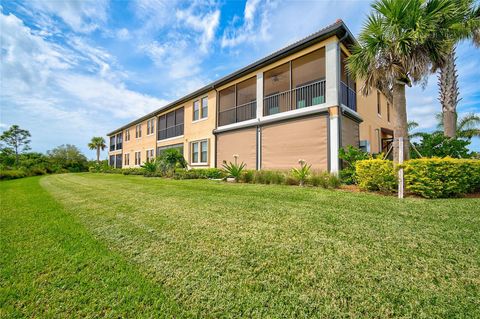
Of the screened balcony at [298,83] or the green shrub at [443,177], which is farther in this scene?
the screened balcony at [298,83]

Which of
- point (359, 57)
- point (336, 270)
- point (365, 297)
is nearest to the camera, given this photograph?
point (365, 297)

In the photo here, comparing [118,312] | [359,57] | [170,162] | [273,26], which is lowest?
[118,312]

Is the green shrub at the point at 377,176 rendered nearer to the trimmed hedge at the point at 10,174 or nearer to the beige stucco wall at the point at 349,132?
the beige stucco wall at the point at 349,132

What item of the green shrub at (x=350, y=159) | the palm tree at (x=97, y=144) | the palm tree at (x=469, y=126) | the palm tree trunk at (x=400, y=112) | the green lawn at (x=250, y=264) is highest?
the palm tree at (x=97, y=144)

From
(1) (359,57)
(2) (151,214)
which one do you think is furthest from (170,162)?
(1) (359,57)

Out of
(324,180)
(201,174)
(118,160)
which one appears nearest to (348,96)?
(324,180)

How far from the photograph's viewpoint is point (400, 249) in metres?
2.65

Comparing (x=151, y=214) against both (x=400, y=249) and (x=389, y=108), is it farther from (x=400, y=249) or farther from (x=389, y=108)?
(x=389, y=108)

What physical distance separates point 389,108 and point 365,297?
19121mm

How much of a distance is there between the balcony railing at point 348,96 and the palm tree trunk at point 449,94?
166 inches

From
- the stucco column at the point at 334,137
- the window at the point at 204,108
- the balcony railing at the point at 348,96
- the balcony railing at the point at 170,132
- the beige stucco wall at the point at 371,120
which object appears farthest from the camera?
the balcony railing at the point at 170,132

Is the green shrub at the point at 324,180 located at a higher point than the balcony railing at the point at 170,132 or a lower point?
lower

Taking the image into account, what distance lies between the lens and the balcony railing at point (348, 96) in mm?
9820

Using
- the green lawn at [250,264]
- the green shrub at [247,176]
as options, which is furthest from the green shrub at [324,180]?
the green lawn at [250,264]
